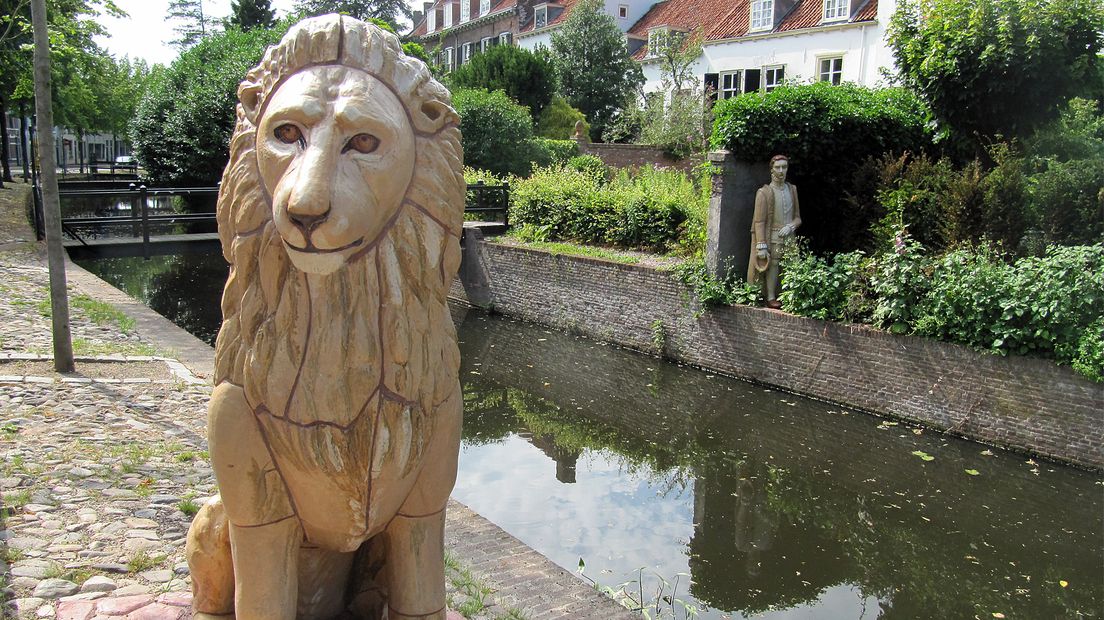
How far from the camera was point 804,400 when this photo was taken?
9.37 m

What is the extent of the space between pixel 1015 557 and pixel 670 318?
19.3ft

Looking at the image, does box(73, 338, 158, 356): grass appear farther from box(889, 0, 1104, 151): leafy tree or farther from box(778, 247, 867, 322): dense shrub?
box(889, 0, 1104, 151): leafy tree

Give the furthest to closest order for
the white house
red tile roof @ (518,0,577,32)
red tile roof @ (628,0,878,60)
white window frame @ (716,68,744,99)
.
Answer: red tile roof @ (518,0,577,32)
white window frame @ (716,68,744,99)
red tile roof @ (628,0,878,60)
the white house

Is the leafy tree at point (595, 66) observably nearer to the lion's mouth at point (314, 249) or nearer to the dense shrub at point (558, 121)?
the dense shrub at point (558, 121)

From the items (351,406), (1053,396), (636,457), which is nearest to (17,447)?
(351,406)

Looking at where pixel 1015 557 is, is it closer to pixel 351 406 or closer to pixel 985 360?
pixel 985 360

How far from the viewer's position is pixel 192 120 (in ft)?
64.5

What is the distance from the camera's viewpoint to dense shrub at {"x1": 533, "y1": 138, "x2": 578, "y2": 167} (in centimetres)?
2090

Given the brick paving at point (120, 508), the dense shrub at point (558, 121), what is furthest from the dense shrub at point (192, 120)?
the brick paving at point (120, 508)

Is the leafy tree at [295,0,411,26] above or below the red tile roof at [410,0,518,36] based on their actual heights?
below

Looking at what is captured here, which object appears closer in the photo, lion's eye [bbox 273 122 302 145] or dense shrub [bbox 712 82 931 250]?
lion's eye [bbox 273 122 302 145]

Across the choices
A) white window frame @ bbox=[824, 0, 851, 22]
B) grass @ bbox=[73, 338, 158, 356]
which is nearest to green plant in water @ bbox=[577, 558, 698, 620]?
grass @ bbox=[73, 338, 158, 356]

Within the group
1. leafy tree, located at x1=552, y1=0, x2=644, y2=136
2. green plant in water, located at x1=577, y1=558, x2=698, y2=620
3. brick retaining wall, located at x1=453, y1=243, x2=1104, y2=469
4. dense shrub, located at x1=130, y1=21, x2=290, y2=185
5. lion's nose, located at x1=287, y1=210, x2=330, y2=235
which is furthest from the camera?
leafy tree, located at x1=552, y1=0, x2=644, y2=136

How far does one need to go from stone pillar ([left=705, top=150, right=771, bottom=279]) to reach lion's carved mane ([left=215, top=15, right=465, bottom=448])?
8.73 metres
